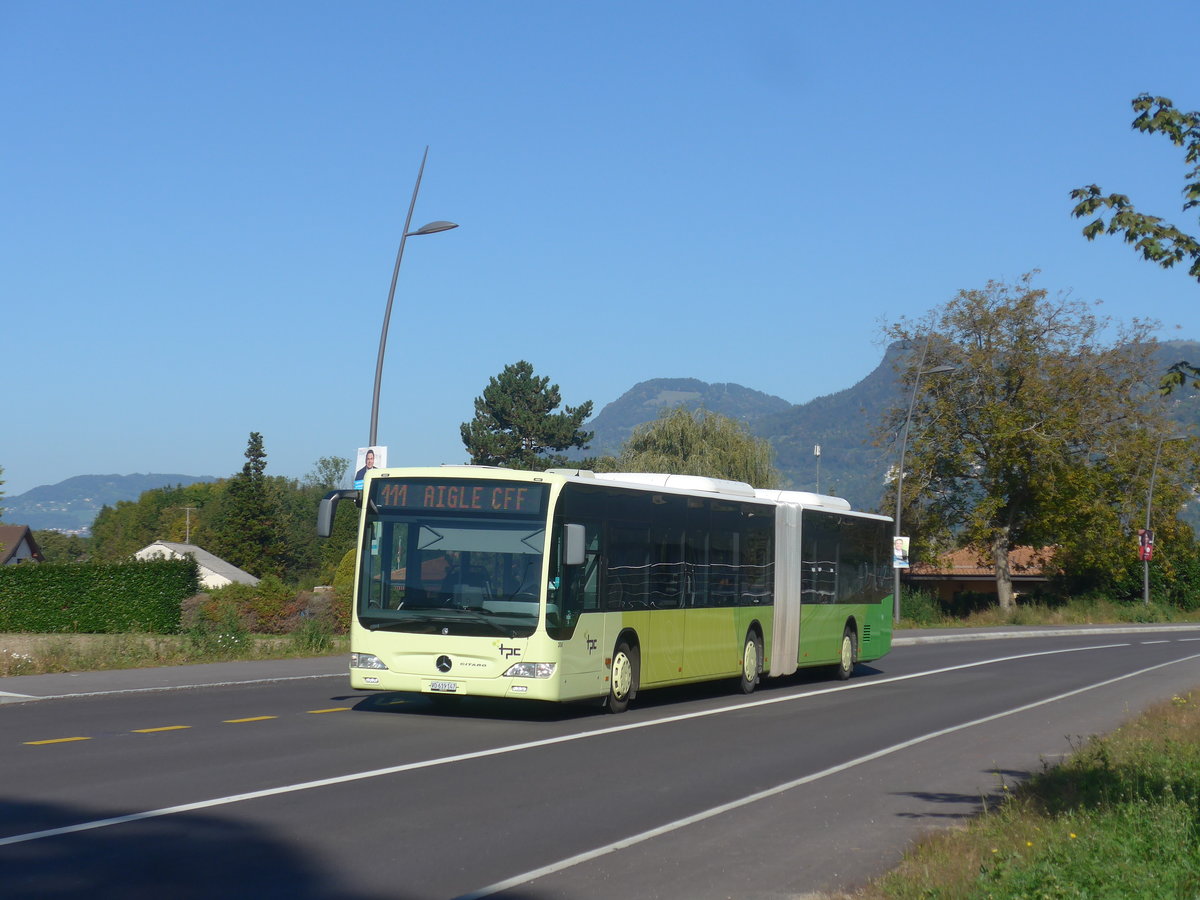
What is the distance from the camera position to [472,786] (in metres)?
10.6

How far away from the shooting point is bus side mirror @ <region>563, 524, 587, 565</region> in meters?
15.0

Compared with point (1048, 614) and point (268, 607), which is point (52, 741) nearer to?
point (268, 607)

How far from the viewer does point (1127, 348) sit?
58938 mm

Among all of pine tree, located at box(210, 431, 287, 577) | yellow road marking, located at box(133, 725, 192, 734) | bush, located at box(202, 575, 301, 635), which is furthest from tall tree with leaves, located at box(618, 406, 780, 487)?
pine tree, located at box(210, 431, 287, 577)

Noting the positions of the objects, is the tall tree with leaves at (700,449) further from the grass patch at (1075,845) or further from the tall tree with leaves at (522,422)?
the grass patch at (1075,845)

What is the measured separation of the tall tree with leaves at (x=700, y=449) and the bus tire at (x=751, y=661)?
42.2 metres

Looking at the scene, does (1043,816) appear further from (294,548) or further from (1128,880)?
(294,548)

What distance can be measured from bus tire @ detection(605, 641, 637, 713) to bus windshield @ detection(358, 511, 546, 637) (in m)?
2.06

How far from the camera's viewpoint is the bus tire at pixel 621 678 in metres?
16.6

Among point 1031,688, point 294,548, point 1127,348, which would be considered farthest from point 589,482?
point 294,548

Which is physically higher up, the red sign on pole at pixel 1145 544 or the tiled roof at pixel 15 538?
the tiled roof at pixel 15 538

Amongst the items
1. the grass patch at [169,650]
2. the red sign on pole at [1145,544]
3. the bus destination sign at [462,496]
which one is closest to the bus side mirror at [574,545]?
the bus destination sign at [462,496]

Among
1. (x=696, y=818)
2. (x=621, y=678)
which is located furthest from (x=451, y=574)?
(x=696, y=818)

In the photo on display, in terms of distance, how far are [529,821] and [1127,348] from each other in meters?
55.5
